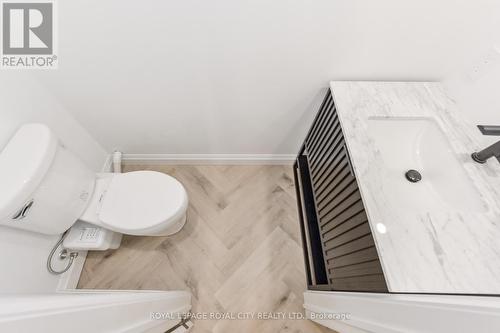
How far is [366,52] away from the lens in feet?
3.36

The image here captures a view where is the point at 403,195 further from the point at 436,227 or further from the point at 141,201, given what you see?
the point at 141,201

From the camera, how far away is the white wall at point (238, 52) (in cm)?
89

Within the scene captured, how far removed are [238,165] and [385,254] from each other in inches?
52.6

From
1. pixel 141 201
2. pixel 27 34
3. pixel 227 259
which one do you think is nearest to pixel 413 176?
pixel 227 259

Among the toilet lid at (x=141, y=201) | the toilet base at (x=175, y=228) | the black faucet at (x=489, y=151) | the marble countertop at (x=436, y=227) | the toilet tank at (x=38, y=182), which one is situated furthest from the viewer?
the toilet base at (x=175, y=228)

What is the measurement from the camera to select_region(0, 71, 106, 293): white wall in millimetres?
967

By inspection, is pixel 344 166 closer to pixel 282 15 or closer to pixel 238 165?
pixel 282 15

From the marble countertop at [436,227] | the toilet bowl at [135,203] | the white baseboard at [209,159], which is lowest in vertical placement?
the marble countertop at [436,227]

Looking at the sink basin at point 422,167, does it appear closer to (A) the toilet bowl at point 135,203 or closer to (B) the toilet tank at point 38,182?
(A) the toilet bowl at point 135,203

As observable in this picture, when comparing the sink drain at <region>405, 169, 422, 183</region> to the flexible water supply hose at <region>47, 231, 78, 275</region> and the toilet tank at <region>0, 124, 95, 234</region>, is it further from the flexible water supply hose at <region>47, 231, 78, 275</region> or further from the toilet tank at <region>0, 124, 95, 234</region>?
the flexible water supply hose at <region>47, 231, 78, 275</region>

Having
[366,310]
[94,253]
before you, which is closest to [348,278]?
[366,310]

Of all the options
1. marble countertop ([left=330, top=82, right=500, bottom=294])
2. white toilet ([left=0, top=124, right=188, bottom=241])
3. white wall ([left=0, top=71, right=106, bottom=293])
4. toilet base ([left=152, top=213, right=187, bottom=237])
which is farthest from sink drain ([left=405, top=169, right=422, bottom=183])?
white wall ([left=0, top=71, right=106, bottom=293])

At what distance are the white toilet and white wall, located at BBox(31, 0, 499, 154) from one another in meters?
0.37

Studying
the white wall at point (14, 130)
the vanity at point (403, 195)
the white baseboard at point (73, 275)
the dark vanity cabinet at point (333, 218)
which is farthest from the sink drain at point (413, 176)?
the white baseboard at point (73, 275)
